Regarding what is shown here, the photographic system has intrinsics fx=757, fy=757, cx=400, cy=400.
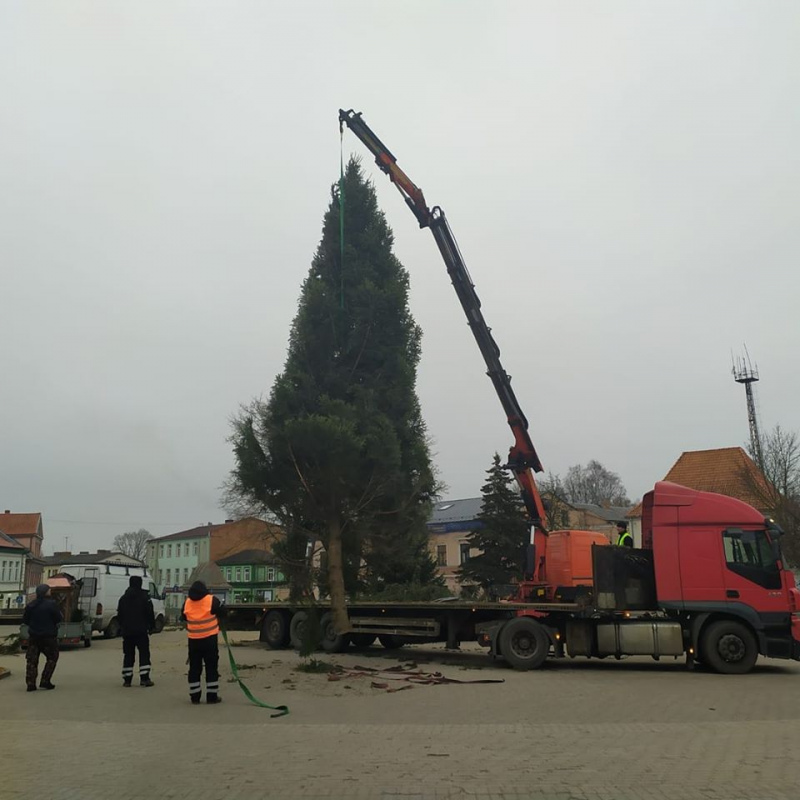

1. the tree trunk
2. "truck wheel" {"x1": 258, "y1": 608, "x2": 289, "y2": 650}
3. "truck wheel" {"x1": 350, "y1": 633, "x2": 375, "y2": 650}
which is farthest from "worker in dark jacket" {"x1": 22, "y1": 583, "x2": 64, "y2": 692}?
"truck wheel" {"x1": 258, "y1": 608, "x2": 289, "y2": 650}

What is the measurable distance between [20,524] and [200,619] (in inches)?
3478

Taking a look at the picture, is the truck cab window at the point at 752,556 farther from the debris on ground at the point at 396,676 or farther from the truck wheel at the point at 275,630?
the truck wheel at the point at 275,630

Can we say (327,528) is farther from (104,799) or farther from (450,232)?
(104,799)

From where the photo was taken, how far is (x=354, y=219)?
836 inches

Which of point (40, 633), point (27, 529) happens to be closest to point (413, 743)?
point (40, 633)

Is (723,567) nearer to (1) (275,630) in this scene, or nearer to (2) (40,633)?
(1) (275,630)

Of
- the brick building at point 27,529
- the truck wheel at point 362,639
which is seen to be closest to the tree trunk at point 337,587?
the truck wheel at point 362,639

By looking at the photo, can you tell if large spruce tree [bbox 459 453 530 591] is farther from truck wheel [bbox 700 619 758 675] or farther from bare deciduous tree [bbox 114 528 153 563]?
bare deciduous tree [bbox 114 528 153 563]

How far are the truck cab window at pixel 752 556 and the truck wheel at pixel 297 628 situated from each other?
33.8ft

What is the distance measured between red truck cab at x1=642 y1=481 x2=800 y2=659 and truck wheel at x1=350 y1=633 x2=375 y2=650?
7.45 meters

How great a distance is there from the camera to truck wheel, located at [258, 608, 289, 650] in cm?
2070

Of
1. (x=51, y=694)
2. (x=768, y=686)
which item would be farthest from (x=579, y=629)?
(x=51, y=694)

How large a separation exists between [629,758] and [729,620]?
8.83 metres

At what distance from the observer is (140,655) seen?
12.2 metres
